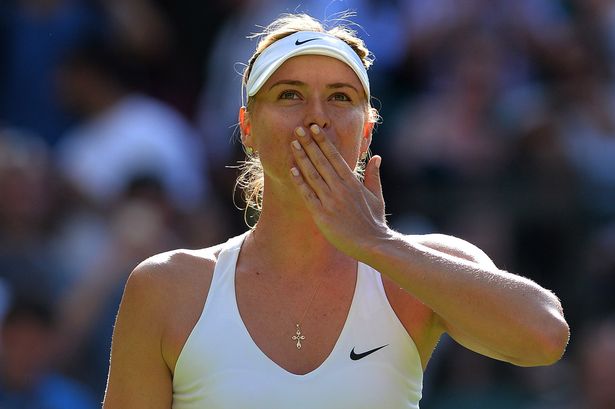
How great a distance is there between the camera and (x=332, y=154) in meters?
3.31

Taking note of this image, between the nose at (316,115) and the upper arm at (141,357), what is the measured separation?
641mm

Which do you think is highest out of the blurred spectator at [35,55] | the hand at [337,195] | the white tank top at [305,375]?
the blurred spectator at [35,55]

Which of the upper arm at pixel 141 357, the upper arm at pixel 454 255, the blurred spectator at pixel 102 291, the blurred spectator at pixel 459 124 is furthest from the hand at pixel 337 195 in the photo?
the blurred spectator at pixel 459 124

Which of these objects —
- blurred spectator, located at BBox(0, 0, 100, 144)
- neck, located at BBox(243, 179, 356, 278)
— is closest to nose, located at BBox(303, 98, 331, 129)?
neck, located at BBox(243, 179, 356, 278)

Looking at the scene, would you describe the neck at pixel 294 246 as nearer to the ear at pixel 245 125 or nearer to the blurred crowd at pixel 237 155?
the ear at pixel 245 125

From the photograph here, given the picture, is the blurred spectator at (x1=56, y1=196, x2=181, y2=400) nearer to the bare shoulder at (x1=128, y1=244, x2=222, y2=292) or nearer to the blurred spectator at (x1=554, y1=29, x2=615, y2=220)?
the blurred spectator at (x1=554, y1=29, x2=615, y2=220)

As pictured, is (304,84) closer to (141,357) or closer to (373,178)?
(373,178)

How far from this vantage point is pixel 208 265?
364cm

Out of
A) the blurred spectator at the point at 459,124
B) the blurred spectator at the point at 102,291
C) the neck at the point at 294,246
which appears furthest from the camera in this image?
the blurred spectator at the point at 459,124

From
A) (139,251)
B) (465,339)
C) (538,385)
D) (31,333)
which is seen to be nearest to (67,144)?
(139,251)

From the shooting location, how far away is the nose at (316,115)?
11.3ft

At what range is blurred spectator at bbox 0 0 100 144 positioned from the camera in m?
8.38

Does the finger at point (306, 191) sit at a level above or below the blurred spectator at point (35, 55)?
below

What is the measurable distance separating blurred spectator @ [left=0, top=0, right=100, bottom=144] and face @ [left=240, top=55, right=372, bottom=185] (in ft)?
16.5
